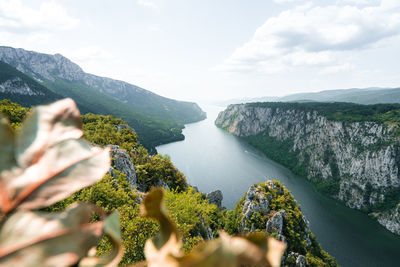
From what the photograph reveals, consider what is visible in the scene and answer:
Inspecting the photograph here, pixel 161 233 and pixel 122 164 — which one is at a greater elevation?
pixel 161 233

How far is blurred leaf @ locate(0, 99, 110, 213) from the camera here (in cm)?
90

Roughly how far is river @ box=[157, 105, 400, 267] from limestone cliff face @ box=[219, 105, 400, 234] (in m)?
8.01

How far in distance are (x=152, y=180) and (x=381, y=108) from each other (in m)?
121

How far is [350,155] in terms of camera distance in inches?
3647

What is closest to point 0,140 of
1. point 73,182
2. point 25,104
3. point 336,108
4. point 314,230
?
point 73,182

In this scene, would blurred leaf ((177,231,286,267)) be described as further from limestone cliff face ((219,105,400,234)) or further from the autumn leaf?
limestone cliff face ((219,105,400,234))

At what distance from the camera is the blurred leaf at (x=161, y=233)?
904 mm

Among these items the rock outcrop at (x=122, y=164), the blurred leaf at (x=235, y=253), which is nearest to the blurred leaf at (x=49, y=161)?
the blurred leaf at (x=235, y=253)

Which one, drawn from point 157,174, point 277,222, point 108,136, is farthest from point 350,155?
point 108,136

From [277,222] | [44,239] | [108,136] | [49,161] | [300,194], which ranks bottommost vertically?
[300,194]

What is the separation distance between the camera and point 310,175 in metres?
101

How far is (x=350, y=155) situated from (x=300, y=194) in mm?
33919

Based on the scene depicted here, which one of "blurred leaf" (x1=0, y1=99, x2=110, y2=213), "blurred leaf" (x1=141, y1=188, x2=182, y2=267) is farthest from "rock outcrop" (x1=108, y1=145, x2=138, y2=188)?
"blurred leaf" (x1=141, y1=188, x2=182, y2=267)

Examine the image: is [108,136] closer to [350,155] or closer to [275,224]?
[275,224]
